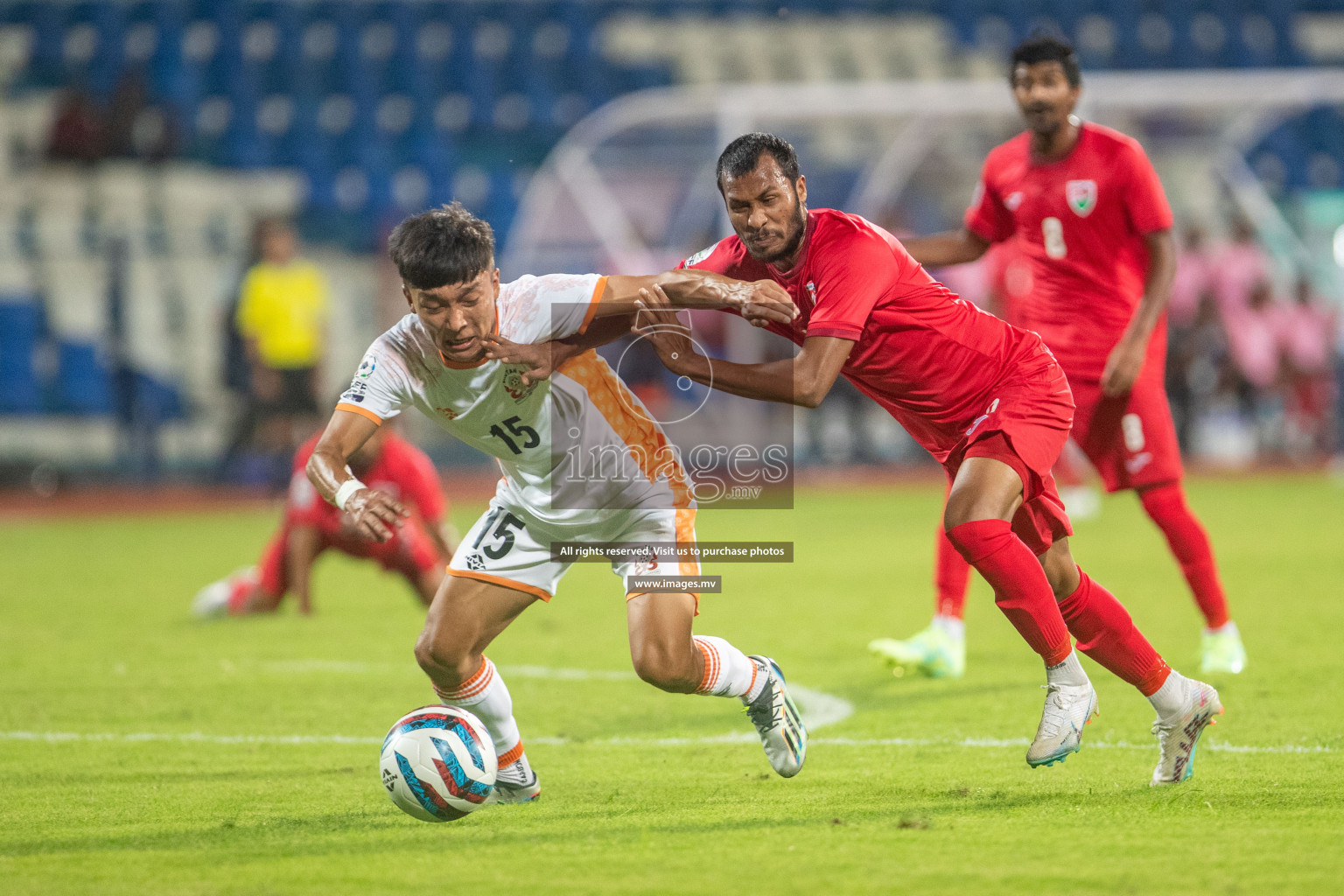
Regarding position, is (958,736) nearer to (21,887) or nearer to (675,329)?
(675,329)

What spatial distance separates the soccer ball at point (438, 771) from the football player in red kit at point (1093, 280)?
2496 millimetres

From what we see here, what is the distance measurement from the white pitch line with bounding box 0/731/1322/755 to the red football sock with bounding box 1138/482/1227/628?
1.36m

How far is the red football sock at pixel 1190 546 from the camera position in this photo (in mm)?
6262

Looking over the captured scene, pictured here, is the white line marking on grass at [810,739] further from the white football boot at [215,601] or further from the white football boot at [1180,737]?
the white football boot at [215,601]

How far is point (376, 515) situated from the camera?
13.1 ft

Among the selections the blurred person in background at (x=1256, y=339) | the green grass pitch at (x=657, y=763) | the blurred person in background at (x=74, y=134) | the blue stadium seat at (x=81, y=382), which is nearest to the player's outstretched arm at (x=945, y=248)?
the green grass pitch at (x=657, y=763)

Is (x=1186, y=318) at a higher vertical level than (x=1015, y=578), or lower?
lower

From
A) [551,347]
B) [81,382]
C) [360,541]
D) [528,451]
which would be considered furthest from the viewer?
[81,382]

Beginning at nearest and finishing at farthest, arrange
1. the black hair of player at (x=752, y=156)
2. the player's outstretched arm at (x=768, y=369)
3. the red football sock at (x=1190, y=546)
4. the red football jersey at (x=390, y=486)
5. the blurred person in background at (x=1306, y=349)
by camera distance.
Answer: the player's outstretched arm at (x=768, y=369) → the black hair of player at (x=752, y=156) → the red football sock at (x=1190, y=546) → the red football jersey at (x=390, y=486) → the blurred person in background at (x=1306, y=349)

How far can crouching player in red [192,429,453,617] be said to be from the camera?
322 inches

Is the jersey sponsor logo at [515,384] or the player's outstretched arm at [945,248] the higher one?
the player's outstretched arm at [945,248]

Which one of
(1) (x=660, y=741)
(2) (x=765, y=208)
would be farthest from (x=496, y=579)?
(2) (x=765, y=208)

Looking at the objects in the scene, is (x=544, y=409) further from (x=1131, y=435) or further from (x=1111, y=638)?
(x=1131, y=435)

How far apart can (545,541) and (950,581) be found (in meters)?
2.40
